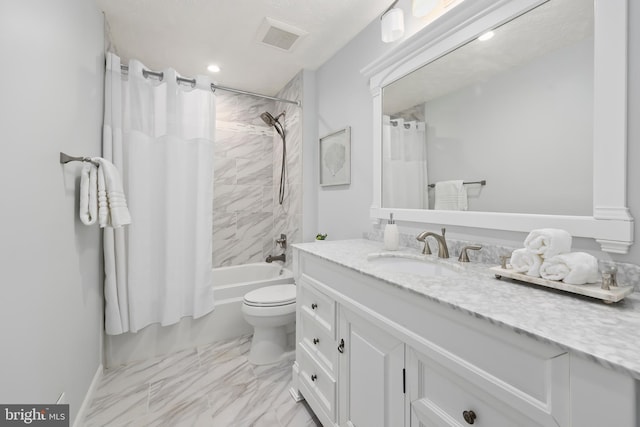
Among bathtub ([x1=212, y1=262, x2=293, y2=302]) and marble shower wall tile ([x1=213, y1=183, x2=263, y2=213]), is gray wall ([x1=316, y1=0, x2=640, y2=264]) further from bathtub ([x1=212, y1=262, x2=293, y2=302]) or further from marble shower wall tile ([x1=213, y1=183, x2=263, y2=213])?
marble shower wall tile ([x1=213, y1=183, x2=263, y2=213])

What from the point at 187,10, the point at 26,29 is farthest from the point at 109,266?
the point at 187,10

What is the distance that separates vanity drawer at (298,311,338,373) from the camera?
1291 millimetres

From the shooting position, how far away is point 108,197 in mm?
1446

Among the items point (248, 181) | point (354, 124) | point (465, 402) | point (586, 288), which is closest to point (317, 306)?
point (465, 402)

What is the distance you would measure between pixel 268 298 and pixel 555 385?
1829mm

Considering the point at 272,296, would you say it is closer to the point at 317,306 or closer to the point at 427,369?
the point at 317,306

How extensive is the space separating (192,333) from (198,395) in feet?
2.02

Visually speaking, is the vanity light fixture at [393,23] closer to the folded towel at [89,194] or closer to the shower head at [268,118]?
the shower head at [268,118]

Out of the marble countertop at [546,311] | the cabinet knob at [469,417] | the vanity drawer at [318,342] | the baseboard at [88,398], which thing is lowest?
the baseboard at [88,398]

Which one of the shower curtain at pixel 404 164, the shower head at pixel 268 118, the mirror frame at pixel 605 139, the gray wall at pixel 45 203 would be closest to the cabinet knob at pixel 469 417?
the mirror frame at pixel 605 139

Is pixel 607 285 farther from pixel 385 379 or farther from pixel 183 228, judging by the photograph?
pixel 183 228

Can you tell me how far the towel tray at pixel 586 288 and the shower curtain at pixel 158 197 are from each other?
2074mm

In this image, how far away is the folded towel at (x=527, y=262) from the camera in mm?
822

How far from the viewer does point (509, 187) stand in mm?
1107
